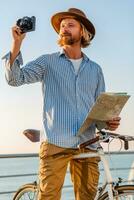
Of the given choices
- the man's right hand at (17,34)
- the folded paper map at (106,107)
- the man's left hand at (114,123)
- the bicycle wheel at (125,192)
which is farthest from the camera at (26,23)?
the bicycle wheel at (125,192)

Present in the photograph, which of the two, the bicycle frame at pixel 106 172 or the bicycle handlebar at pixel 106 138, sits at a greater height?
the bicycle handlebar at pixel 106 138

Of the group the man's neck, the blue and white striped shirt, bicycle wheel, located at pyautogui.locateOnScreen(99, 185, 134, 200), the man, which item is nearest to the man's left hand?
the man

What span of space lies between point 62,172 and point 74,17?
2.79 ft

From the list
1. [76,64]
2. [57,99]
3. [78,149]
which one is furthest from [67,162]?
[76,64]

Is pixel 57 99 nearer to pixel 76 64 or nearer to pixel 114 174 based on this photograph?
pixel 76 64

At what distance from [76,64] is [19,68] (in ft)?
1.29

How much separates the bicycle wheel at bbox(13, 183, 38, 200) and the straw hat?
3.01 feet

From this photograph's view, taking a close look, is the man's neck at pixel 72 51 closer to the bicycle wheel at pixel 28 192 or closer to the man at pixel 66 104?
the man at pixel 66 104

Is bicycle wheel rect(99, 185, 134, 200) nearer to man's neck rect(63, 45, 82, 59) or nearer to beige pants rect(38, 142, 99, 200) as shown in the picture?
beige pants rect(38, 142, 99, 200)

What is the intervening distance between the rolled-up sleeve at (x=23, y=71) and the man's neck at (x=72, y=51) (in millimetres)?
147

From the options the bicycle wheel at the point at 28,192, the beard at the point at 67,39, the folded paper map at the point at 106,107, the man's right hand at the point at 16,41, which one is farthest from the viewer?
the bicycle wheel at the point at 28,192

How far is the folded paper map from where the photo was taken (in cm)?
269

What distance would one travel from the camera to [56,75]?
308 centimetres

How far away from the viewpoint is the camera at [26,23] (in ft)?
9.29
